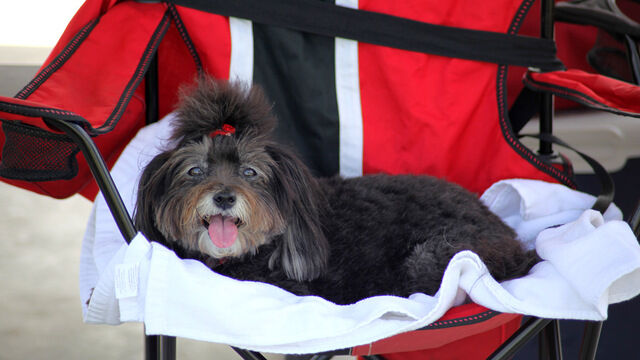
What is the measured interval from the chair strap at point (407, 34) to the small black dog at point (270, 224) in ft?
1.37

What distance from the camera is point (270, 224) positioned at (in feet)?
4.62

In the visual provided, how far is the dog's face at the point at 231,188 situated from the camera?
1382 millimetres

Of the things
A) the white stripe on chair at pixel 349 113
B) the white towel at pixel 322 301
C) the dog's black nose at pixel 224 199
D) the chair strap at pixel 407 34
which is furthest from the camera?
the white stripe on chair at pixel 349 113

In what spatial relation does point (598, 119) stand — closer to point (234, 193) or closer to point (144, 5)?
point (234, 193)

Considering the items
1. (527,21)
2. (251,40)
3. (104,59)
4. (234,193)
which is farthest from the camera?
(527,21)

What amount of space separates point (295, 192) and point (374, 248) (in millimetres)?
256

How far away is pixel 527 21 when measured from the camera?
2.09m

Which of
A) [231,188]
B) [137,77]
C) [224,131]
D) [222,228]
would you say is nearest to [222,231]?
[222,228]

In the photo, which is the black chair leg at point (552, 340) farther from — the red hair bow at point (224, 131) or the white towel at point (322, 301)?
the red hair bow at point (224, 131)

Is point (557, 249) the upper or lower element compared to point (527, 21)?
lower

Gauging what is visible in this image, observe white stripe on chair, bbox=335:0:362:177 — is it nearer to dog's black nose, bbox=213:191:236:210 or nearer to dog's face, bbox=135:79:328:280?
dog's face, bbox=135:79:328:280

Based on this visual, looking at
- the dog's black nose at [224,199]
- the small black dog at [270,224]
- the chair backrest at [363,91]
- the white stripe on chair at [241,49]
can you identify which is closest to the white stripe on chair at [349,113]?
the chair backrest at [363,91]

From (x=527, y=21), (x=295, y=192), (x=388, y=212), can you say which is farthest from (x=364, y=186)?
(x=527, y=21)

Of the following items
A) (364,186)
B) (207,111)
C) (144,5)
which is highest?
(144,5)
